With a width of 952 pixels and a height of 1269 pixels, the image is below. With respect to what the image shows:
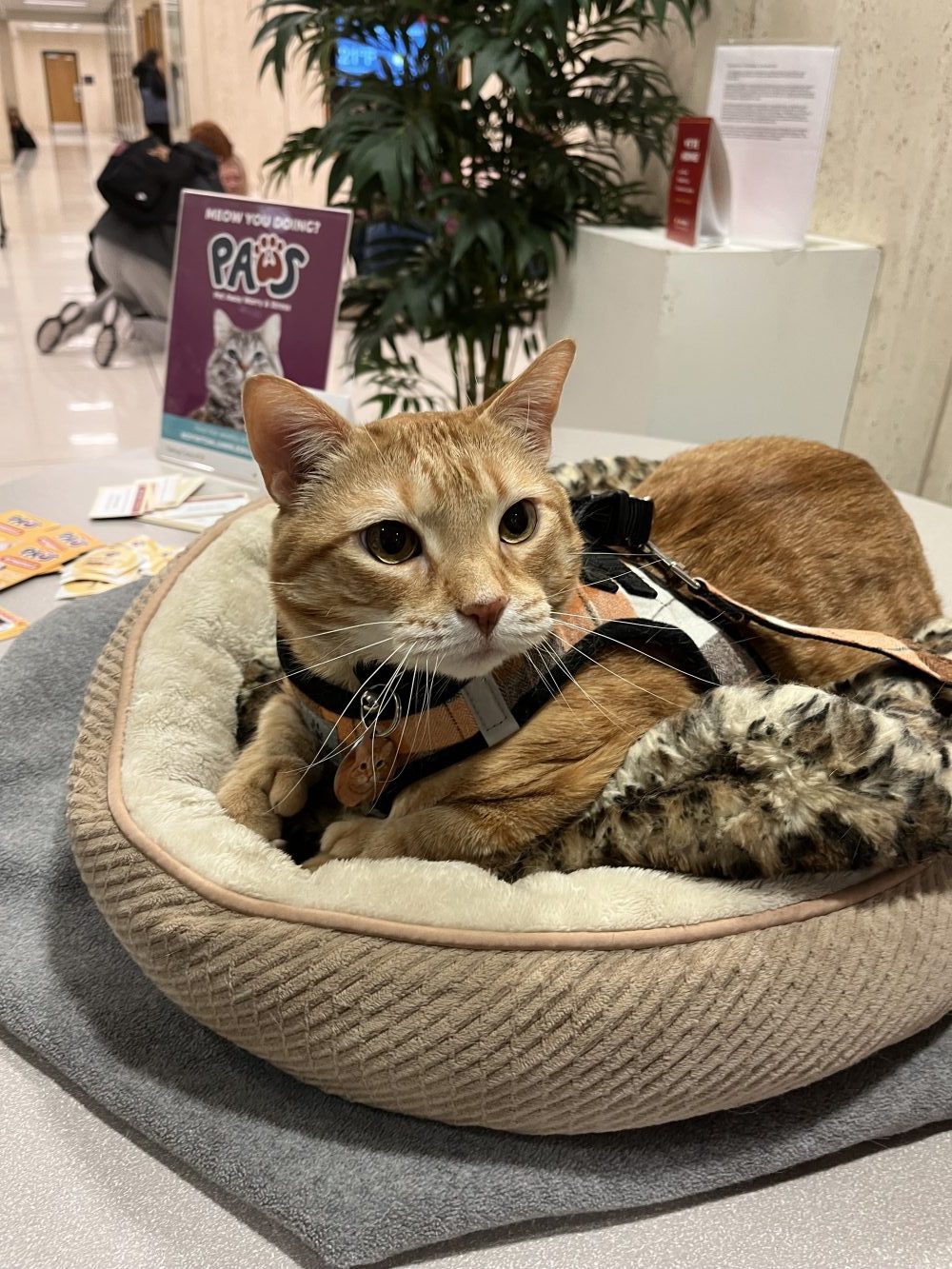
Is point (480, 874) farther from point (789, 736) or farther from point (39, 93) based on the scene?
point (39, 93)

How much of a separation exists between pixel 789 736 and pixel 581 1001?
11.9 inches

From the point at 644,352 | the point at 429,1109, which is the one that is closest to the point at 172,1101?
the point at 429,1109

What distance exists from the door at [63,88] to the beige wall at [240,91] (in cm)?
186

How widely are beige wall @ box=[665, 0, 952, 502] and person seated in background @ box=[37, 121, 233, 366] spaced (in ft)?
8.12

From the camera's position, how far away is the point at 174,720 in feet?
3.51

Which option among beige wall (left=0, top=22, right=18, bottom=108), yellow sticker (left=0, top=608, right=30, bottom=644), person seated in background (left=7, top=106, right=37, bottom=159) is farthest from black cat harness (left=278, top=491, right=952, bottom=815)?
person seated in background (left=7, top=106, right=37, bottom=159)

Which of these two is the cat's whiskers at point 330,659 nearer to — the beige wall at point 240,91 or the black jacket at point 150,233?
the black jacket at point 150,233

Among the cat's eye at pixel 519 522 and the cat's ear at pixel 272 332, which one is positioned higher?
the cat's eye at pixel 519 522

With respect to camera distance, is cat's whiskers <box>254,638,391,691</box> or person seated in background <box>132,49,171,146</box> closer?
cat's whiskers <box>254,638,391,691</box>

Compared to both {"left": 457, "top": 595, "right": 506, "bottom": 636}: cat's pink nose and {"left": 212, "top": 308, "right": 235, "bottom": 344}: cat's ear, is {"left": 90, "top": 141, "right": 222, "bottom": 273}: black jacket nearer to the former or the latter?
{"left": 212, "top": 308, "right": 235, "bottom": 344}: cat's ear

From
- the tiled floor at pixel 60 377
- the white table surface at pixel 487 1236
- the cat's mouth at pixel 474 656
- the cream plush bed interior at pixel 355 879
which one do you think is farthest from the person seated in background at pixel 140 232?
the white table surface at pixel 487 1236

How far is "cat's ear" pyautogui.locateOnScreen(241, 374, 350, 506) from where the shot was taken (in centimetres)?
83

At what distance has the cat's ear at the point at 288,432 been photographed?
0.83 metres

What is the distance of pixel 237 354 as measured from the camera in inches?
74.1
